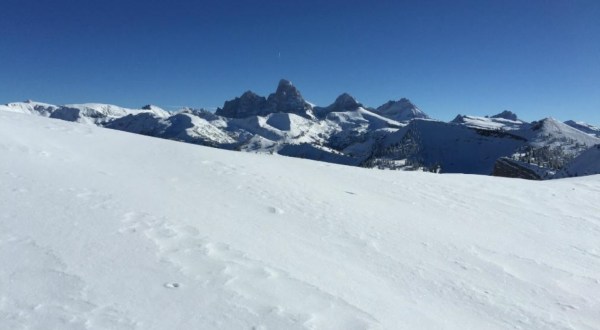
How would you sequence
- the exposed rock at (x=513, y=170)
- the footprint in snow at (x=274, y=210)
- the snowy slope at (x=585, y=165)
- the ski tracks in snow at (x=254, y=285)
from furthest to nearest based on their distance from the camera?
the exposed rock at (x=513, y=170) → the snowy slope at (x=585, y=165) → the footprint in snow at (x=274, y=210) → the ski tracks in snow at (x=254, y=285)

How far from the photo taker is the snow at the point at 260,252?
5.28 meters

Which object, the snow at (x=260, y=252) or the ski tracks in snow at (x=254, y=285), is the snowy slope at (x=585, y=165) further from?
the ski tracks in snow at (x=254, y=285)

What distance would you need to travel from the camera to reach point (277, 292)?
19.3 feet

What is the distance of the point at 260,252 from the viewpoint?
740 centimetres

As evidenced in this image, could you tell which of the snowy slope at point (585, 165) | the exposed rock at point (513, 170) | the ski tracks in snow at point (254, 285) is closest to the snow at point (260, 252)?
the ski tracks in snow at point (254, 285)

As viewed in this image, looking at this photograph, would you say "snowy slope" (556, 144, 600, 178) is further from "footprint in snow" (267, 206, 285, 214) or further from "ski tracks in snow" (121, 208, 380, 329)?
"ski tracks in snow" (121, 208, 380, 329)

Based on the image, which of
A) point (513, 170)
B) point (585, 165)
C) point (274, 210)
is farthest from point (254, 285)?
point (585, 165)

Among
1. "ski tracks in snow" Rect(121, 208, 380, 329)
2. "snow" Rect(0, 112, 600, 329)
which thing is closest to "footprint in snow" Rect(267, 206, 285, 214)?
"snow" Rect(0, 112, 600, 329)

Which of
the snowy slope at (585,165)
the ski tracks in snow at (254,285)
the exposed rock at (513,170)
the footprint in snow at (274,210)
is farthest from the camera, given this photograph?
the exposed rock at (513,170)

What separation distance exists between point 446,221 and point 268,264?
7.09 meters

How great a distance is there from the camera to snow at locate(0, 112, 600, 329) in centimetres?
528

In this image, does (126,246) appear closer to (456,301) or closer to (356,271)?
(356,271)

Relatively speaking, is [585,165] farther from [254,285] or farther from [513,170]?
[254,285]

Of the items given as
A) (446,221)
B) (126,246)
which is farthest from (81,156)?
(446,221)
